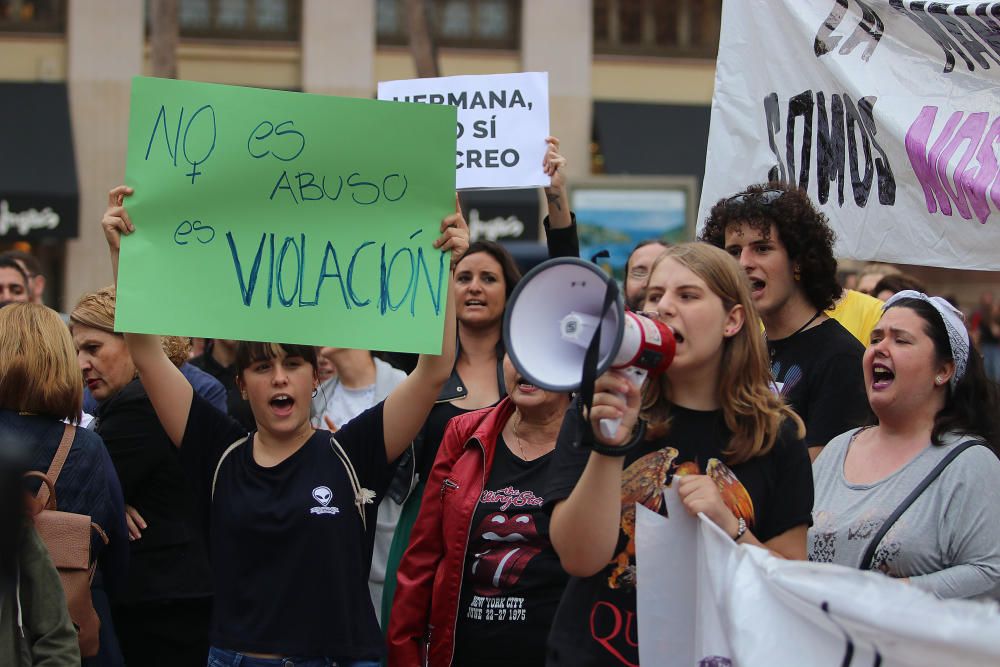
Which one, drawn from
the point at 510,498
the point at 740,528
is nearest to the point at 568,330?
the point at 740,528

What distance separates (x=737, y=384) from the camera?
2.85m

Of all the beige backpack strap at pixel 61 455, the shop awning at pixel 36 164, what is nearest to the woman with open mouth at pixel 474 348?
the beige backpack strap at pixel 61 455

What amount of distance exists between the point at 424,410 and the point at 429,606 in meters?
0.62

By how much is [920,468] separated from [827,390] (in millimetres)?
464

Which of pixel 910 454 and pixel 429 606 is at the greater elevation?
pixel 910 454

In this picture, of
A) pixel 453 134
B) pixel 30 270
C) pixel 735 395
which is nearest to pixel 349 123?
pixel 453 134

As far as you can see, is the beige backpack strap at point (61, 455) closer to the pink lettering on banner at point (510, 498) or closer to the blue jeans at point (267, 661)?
the blue jeans at point (267, 661)

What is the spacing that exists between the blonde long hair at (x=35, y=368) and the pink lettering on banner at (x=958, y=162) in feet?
9.10

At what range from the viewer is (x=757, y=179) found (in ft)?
15.2

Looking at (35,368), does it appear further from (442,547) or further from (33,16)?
→ (33,16)

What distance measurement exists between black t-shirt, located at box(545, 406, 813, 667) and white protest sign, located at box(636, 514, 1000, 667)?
7cm

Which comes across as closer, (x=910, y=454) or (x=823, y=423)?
(x=910, y=454)

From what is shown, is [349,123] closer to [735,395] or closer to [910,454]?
[735,395]

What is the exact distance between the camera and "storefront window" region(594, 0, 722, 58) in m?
19.4
